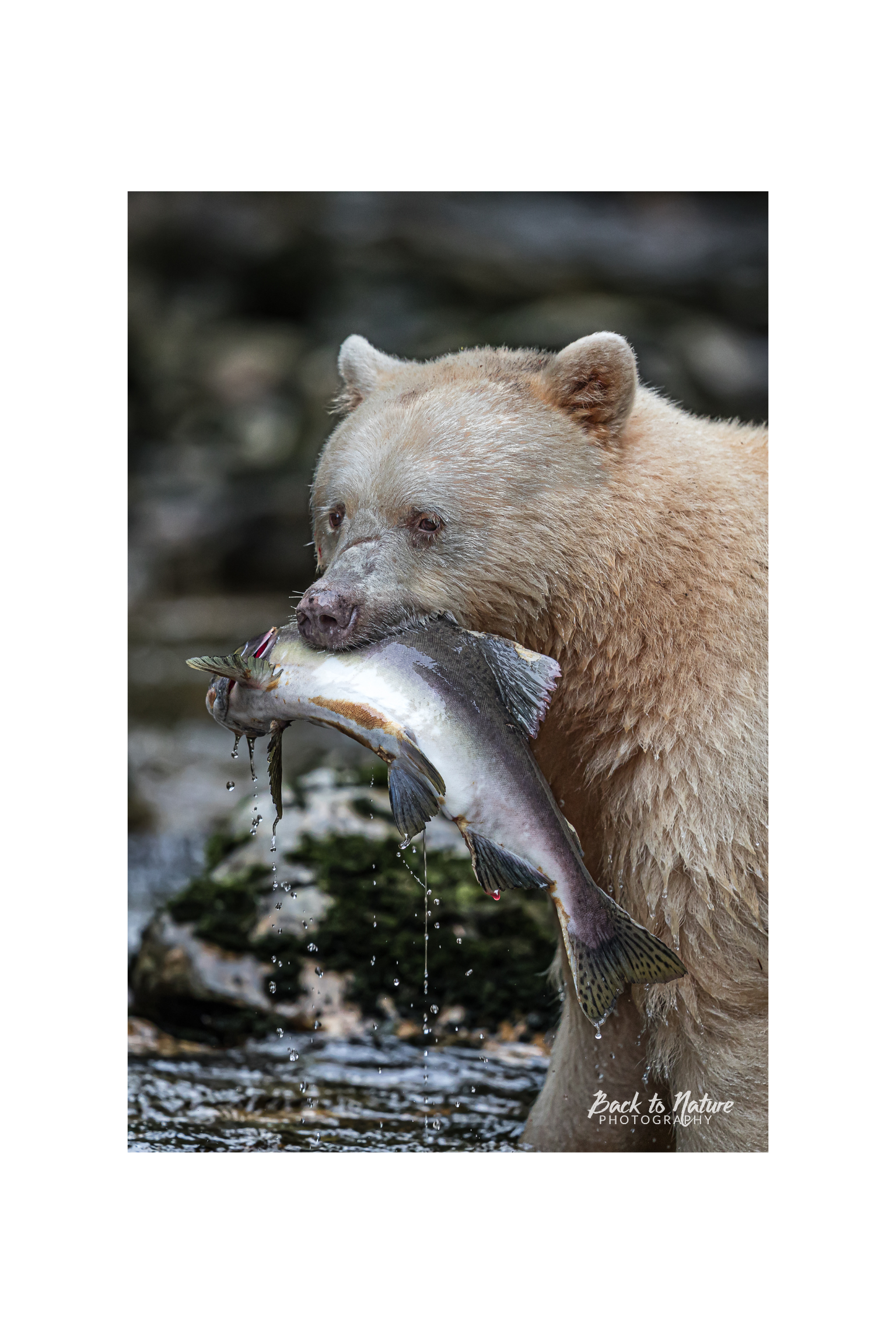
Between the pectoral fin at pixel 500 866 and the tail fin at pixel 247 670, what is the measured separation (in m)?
0.74

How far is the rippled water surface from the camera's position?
5.22 meters

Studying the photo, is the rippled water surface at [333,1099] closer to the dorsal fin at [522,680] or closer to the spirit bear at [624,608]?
the spirit bear at [624,608]

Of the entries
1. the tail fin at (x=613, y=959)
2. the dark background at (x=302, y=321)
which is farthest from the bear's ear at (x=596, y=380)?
the dark background at (x=302, y=321)

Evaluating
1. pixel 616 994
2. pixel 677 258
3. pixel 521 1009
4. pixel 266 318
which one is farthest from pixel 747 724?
pixel 266 318

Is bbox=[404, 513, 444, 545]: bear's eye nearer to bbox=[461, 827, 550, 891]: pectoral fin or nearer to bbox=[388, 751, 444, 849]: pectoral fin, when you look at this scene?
bbox=[388, 751, 444, 849]: pectoral fin

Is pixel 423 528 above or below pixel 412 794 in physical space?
above

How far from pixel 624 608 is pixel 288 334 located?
48.5 ft

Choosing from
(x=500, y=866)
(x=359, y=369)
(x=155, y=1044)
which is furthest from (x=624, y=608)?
(x=155, y=1044)

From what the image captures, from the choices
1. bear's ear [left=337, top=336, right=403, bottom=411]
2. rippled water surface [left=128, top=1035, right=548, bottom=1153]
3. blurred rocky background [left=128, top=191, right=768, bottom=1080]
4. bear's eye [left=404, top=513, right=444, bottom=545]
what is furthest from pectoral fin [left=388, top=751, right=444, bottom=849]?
blurred rocky background [left=128, top=191, right=768, bottom=1080]

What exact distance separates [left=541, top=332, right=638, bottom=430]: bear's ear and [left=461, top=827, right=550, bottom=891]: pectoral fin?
58.7 inches

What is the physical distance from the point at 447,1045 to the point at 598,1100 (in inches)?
52.8

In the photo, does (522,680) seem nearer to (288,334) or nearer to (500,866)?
(500,866)

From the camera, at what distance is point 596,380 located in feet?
14.5

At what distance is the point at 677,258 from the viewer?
→ 1543cm
